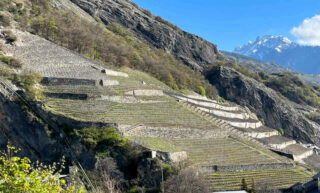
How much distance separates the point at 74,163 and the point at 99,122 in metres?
4.84

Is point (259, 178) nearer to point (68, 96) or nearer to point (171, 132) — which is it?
point (171, 132)

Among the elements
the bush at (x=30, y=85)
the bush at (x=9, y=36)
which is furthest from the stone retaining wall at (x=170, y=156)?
the bush at (x=9, y=36)

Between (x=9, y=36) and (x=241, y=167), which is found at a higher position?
(x=9, y=36)

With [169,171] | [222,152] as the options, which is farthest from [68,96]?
[222,152]

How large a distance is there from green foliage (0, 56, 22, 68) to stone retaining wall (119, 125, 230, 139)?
18.6 m

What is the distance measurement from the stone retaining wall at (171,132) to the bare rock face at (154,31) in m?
72.5

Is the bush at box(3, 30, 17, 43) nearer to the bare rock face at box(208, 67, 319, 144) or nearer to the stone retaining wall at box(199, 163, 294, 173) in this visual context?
the stone retaining wall at box(199, 163, 294, 173)

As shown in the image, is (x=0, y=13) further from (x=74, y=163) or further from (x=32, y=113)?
(x=74, y=163)

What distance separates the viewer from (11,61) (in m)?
39.4

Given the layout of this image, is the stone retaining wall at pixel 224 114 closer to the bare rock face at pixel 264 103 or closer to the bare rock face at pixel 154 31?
the bare rock face at pixel 264 103

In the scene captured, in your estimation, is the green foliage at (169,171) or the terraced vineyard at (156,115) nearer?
the green foliage at (169,171)

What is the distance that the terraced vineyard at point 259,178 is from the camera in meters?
28.2

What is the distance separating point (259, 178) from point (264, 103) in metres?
69.7

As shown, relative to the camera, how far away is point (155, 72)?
74.4 metres
